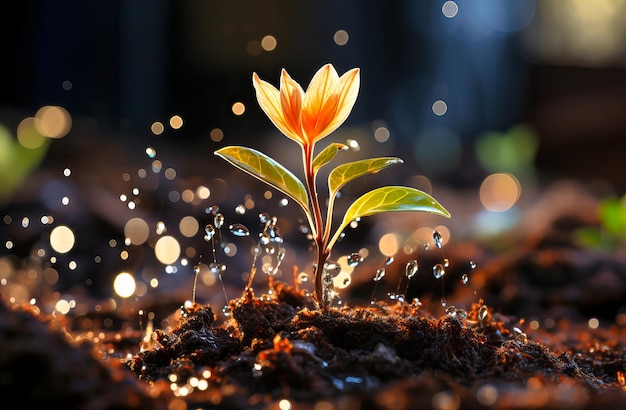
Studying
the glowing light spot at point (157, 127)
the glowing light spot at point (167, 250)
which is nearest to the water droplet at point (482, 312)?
the glowing light spot at point (167, 250)

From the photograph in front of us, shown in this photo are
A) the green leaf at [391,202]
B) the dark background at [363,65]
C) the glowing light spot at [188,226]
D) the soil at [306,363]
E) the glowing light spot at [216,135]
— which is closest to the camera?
the soil at [306,363]

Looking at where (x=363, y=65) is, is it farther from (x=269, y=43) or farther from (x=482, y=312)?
(x=482, y=312)

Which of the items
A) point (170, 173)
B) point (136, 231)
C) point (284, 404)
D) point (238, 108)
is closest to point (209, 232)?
point (284, 404)

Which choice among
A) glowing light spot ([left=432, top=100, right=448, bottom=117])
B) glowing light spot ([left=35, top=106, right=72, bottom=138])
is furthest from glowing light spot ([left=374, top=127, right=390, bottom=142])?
glowing light spot ([left=35, top=106, right=72, bottom=138])

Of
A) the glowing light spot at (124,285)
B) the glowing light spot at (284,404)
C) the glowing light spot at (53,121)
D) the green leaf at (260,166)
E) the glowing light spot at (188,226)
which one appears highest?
the green leaf at (260,166)

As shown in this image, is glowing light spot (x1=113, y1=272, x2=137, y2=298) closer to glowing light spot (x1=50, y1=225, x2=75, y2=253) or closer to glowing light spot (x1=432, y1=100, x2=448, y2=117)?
glowing light spot (x1=50, y1=225, x2=75, y2=253)

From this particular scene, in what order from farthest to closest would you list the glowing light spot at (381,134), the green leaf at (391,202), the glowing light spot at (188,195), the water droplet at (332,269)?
the glowing light spot at (381,134) < the glowing light spot at (188,195) < the water droplet at (332,269) < the green leaf at (391,202)

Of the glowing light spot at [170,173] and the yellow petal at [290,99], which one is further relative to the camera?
the glowing light spot at [170,173]

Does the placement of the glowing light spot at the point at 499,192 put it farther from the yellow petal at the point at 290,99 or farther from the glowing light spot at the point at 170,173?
the yellow petal at the point at 290,99
